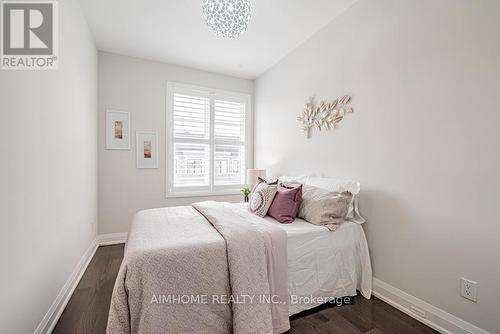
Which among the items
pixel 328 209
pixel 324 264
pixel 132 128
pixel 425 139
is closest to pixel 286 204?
pixel 328 209

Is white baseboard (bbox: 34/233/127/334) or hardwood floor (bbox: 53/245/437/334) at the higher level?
white baseboard (bbox: 34/233/127/334)

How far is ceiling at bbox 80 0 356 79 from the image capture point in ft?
7.57

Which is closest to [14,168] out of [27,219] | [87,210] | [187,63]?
[27,219]

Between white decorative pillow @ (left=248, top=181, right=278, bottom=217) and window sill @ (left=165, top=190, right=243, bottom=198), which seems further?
window sill @ (left=165, top=190, right=243, bottom=198)

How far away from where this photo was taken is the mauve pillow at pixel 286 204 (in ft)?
6.72

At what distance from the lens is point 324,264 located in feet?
5.89

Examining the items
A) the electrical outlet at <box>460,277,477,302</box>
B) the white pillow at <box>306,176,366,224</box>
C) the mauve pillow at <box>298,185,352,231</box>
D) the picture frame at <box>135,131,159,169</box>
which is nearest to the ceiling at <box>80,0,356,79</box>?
the picture frame at <box>135,131,159,169</box>

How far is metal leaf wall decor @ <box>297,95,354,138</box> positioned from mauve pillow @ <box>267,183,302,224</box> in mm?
904

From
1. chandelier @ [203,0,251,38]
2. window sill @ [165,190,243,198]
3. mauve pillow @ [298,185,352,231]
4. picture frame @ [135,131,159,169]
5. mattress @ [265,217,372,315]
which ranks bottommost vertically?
mattress @ [265,217,372,315]

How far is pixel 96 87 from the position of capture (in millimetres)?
3127

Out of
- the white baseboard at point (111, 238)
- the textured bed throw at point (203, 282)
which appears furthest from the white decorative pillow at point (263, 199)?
the white baseboard at point (111, 238)

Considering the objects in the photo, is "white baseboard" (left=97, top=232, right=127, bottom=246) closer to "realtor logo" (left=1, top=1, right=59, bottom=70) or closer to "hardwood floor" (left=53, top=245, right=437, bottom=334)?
"hardwood floor" (left=53, top=245, right=437, bottom=334)

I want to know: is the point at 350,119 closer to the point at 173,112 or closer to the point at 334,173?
the point at 334,173

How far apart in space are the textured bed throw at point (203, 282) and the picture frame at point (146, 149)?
202cm
